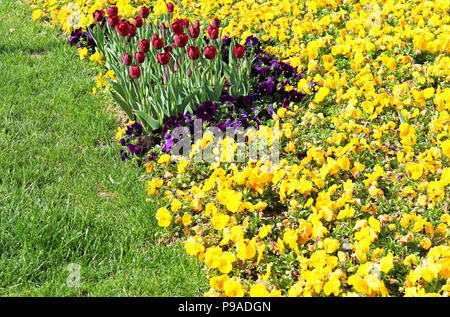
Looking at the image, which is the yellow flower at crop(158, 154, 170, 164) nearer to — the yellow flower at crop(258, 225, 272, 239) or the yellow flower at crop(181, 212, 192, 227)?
the yellow flower at crop(181, 212, 192, 227)

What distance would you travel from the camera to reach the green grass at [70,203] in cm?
253

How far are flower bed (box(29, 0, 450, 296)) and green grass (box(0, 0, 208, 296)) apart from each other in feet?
0.62

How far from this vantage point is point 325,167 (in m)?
3.05

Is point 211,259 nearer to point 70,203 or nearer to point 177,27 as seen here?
point 70,203

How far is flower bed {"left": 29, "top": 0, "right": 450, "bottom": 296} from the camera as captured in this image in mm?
2480

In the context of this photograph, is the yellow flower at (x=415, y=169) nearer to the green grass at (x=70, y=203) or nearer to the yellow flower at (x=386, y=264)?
the yellow flower at (x=386, y=264)

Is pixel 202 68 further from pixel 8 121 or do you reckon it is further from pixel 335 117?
pixel 8 121

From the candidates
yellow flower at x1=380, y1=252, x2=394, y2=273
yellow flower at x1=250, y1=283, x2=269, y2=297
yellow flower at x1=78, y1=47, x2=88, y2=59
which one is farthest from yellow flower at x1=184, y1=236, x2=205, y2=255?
yellow flower at x1=78, y1=47, x2=88, y2=59

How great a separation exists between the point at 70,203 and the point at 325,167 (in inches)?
66.2

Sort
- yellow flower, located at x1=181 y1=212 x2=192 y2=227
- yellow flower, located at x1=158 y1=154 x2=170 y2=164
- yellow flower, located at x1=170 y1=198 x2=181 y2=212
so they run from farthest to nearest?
yellow flower, located at x1=158 y1=154 x2=170 y2=164
yellow flower, located at x1=170 y1=198 x2=181 y2=212
yellow flower, located at x1=181 y1=212 x2=192 y2=227

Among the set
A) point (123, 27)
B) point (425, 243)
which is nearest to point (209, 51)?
point (123, 27)
